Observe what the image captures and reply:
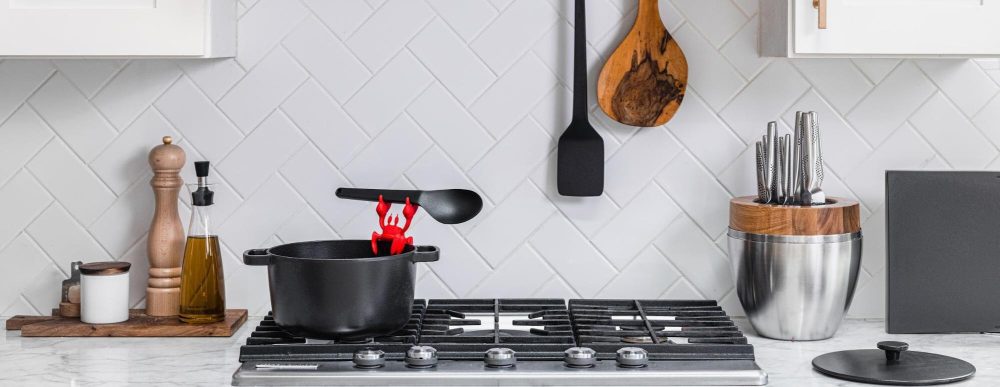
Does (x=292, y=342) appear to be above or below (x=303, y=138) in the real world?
below

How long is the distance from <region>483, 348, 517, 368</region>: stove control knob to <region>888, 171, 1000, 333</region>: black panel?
0.77m

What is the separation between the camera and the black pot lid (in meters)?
1.67

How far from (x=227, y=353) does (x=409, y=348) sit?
1.17 feet

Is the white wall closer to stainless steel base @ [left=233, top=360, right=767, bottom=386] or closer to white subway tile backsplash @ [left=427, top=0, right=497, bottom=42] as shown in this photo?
white subway tile backsplash @ [left=427, top=0, right=497, bottom=42]

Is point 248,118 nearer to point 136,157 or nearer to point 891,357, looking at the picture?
point 136,157

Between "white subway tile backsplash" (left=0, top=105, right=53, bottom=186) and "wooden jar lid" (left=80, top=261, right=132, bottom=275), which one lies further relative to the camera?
"white subway tile backsplash" (left=0, top=105, right=53, bottom=186)

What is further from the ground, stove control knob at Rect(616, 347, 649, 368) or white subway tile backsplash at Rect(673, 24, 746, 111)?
white subway tile backsplash at Rect(673, 24, 746, 111)

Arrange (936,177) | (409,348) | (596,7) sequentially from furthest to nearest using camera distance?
(596,7)
(936,177)
(409,348)

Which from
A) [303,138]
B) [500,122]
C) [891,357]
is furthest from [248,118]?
[891,357]

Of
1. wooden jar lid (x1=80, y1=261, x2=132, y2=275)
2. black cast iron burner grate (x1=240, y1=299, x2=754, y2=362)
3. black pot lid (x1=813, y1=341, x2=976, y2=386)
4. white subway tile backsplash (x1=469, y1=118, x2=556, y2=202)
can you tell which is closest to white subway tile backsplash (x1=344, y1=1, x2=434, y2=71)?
white subway tile backsplash (x1=469, y1=118, x2=556, y2=202)

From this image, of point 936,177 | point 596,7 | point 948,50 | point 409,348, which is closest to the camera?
point 409,348

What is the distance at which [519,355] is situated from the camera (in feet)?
5.72

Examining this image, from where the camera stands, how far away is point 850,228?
6.42 ft

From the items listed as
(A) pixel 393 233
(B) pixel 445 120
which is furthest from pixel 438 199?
(B) pixel 445 120
